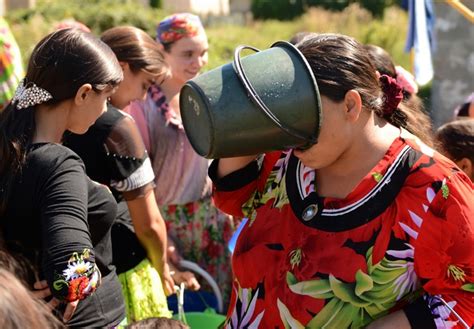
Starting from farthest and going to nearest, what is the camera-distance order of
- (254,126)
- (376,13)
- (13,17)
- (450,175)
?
(376,13)
(13,17)
(450,175)
(254,126)

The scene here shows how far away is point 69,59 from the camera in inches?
82.1

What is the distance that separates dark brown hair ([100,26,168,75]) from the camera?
3055 mm

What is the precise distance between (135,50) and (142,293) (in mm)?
997

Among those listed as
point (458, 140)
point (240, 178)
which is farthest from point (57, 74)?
point (458, 140)

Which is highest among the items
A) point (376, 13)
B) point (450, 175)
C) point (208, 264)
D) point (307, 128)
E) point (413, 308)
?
point (307, 128)

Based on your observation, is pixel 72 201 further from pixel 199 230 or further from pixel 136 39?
pixel 199 230

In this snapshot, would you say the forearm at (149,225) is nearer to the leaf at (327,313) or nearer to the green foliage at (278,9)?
the leaf at (327,313)

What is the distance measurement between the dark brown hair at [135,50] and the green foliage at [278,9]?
864 inches

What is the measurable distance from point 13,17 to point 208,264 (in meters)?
15.2

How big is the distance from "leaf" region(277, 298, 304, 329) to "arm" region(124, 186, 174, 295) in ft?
3.09

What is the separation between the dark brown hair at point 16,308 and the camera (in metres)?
1.36

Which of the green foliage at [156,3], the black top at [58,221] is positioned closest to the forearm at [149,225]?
the black top at [58,221]

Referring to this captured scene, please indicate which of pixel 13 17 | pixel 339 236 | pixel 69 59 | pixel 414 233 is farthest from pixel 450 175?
pixel 13 17

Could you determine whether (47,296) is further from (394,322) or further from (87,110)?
(394,322)
